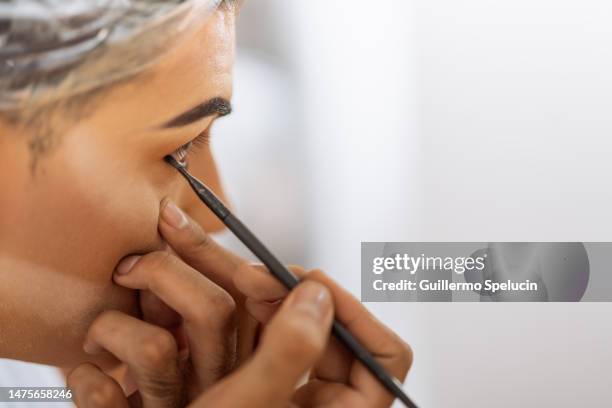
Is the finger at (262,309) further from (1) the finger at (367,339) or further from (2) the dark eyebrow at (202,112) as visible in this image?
(2) the dark eyebrow at (202,112)

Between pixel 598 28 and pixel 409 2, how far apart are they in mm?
209

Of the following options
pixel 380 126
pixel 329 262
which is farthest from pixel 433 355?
pixel 380 126

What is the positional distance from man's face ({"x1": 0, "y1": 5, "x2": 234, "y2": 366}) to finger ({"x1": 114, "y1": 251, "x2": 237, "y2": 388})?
2cm

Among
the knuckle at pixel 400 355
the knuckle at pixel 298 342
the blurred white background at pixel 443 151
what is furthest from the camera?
the blurred white background at pixel 443 151

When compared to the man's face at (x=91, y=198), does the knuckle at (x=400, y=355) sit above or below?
below

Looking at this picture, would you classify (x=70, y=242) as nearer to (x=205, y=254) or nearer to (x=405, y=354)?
(x=205, y=254)

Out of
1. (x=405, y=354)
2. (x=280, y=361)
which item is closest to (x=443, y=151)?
(x=405, y=354)

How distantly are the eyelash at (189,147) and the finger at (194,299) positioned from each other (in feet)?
0.30

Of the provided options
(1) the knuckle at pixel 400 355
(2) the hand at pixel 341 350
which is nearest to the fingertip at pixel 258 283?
(2) the hand at pixel 341 350

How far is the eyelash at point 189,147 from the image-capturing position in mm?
514

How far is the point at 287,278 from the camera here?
451mm

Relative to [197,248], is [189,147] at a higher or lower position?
higher

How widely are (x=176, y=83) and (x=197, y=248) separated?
0.15 metres

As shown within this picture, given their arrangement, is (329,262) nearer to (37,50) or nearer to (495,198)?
(495,198)
